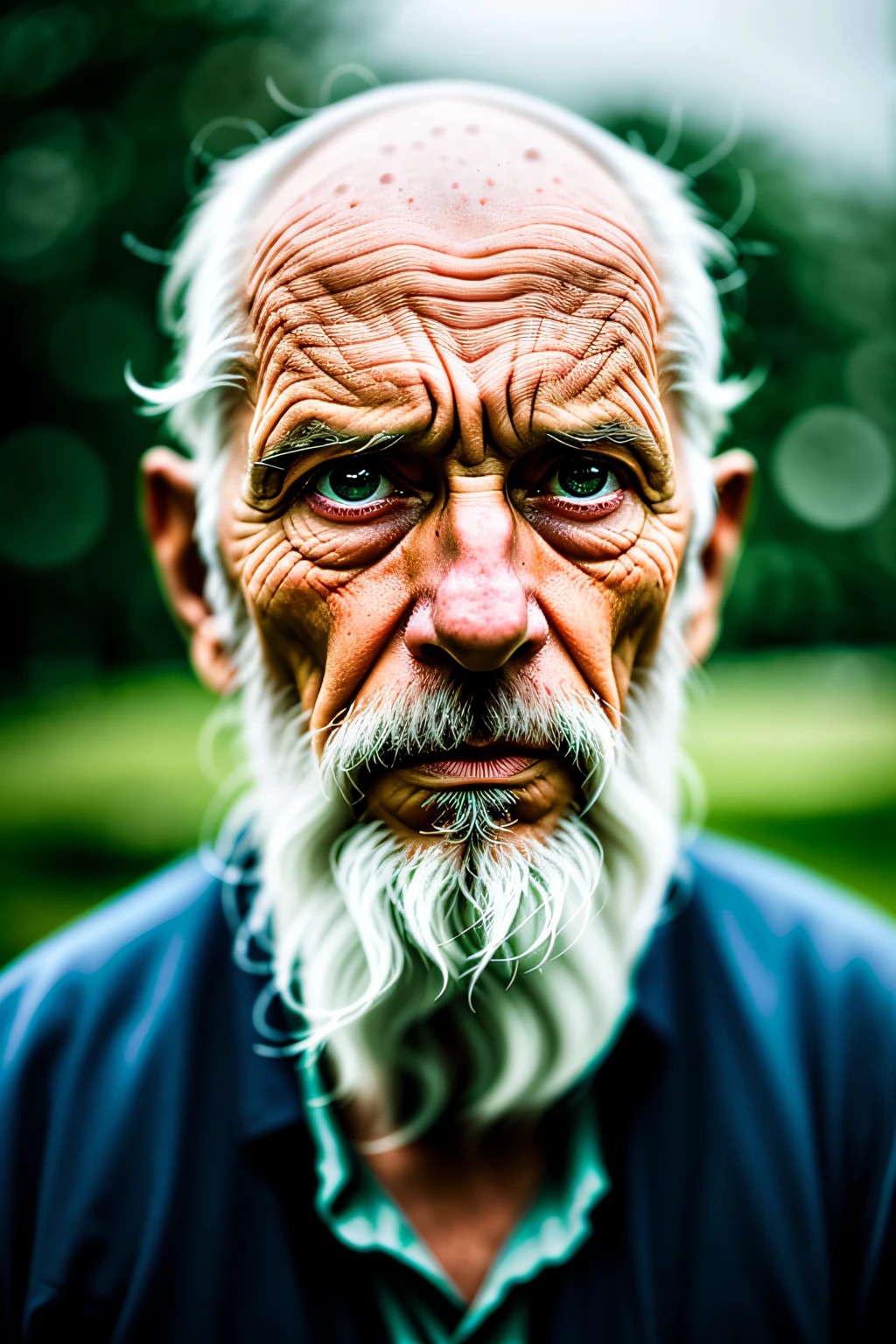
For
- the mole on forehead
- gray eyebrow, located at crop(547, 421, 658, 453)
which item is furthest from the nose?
the mole on forehead

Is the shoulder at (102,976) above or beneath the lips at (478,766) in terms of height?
beneath

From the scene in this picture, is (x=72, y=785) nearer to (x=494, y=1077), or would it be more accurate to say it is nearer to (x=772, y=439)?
(x=494, y=1077)

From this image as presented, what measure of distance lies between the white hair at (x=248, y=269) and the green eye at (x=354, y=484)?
0.77 ft

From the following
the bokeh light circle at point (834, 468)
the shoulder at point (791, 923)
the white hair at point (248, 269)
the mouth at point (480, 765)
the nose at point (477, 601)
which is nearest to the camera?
the nose at point (477, 601)

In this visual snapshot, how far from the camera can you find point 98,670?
1595cm

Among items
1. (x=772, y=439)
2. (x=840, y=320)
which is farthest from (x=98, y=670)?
(x=840, y=320)

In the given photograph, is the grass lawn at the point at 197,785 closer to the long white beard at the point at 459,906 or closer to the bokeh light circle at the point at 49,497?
the long white beard at the point at 459,906

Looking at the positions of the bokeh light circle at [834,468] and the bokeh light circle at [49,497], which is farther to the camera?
the bokeh light circle at [49,497]

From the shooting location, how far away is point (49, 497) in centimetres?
1515

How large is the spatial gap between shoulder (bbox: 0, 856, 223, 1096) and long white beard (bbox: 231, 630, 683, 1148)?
0.17m

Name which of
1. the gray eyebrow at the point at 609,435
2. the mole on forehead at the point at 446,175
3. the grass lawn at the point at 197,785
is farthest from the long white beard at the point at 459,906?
the grass lawn at the point at 197,785

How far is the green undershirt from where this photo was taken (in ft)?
5.19

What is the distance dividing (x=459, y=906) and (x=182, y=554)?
815 mm

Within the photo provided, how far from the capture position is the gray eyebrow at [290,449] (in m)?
1.32
